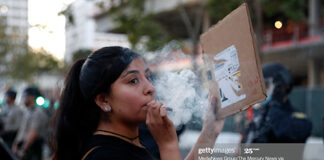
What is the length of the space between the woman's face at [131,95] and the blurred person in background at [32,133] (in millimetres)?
4562

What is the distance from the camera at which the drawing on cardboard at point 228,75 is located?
141 cm

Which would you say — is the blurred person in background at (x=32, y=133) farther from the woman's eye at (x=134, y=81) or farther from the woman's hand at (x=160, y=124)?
the woman's hand at (x=160, y=124)

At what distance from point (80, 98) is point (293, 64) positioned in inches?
799

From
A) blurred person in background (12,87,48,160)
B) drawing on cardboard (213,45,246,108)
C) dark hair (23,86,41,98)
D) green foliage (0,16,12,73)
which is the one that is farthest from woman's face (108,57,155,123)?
green foliage (0,16,12,73)

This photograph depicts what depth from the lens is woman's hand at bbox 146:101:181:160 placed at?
4.62ft

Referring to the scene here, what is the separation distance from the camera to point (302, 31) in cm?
1812

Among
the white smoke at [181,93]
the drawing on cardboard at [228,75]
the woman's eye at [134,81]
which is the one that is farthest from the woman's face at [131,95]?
the drawing on cardboard at [228,75]

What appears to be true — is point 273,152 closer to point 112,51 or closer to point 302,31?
point 112,51

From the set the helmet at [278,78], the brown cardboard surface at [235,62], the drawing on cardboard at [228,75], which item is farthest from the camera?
the helmet at [278,78]

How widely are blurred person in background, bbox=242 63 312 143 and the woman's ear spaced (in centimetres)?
184

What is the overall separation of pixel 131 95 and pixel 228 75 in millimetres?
388

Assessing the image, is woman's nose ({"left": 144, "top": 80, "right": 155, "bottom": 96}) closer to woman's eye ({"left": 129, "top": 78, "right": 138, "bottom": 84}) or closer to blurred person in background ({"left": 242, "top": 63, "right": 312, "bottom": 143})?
woman's eye ({"left": 129, "top": 78, "right": 138, "bottom": 84})

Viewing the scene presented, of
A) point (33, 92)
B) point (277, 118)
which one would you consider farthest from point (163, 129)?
point (33, 92)

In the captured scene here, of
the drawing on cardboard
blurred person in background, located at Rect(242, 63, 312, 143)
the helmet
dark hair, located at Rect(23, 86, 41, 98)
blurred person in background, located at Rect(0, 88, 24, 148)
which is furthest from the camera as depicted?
blurred person in background, located at Rect(0, 88, 24, 148)
